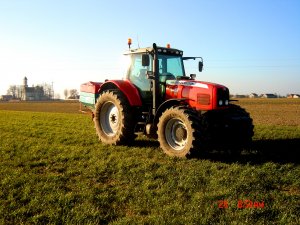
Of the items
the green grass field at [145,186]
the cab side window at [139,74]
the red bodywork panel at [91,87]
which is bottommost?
the green grass field at [145,186]

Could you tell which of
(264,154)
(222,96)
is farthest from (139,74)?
(264,154)

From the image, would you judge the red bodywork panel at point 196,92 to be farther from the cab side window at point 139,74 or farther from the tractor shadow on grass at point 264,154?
the tractor shadow on grass at point 264,154

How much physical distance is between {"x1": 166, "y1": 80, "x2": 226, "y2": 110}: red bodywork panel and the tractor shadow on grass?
1.24 meters

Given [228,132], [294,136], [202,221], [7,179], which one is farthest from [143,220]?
[294,136]

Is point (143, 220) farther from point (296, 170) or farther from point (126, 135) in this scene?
point (126, 135)

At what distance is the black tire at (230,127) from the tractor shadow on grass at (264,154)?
0.32 metres

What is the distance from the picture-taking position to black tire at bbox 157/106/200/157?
718cm

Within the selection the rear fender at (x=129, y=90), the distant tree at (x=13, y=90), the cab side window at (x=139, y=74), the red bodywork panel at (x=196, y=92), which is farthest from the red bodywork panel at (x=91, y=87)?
the distant tree at (x=13, y=90)

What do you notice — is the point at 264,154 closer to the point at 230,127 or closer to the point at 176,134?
the point at 230,127

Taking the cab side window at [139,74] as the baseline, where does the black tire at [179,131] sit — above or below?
below

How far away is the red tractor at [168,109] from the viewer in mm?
7664

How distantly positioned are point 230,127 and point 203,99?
3.38 feet

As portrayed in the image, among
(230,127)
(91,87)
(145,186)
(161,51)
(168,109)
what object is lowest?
(145,186)

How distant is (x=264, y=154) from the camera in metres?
8.00
